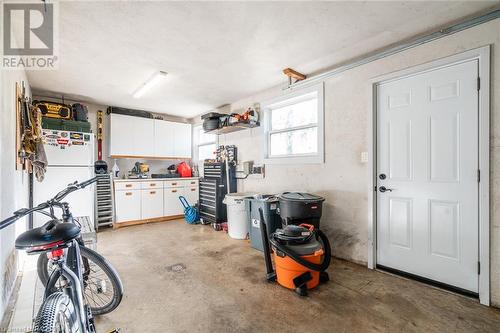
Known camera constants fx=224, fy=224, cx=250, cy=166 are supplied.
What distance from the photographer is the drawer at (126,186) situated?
4540 millimetres

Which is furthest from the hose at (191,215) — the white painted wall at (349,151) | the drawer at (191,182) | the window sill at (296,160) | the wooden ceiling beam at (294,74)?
the wooden ceiling beam at (294,74)

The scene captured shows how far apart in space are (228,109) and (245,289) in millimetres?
3704

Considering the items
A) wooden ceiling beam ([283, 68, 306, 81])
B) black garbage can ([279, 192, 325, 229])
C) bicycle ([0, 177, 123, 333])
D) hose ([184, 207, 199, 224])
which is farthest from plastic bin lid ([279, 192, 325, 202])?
hose ([184, 207, 199, 224])

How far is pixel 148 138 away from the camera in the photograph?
5.25 meters

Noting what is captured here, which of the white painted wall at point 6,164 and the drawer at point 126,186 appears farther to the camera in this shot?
the drawer at point 126,186

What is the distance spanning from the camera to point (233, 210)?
378cm

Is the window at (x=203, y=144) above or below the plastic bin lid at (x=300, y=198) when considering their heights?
above

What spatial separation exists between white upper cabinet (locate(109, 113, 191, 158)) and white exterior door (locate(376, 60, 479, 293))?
4.58 metres

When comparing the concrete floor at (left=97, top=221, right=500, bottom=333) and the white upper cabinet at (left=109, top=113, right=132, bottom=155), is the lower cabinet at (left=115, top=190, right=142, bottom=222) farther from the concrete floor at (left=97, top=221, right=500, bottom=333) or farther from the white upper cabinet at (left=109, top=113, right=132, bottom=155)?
the concrete floor at (left=97, top=221, right=500, bottom=333)

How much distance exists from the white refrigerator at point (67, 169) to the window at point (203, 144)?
2.45 m

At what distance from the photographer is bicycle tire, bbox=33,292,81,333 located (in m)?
0.93

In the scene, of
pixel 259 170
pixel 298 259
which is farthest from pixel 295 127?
pixel 298 259

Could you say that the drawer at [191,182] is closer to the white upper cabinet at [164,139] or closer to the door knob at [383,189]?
the white upper cabinet at [164,139]

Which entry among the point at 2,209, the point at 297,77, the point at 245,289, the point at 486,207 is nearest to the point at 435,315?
the point at 486,207
